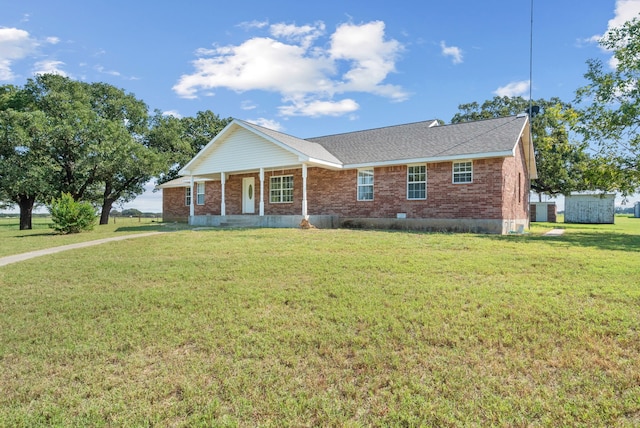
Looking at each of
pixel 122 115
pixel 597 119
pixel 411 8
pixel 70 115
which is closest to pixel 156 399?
pixel 411 8

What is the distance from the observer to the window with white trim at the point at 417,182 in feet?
52.3

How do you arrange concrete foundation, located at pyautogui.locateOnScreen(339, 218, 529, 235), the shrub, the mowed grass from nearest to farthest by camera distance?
the mowed grass
concrete foundation, located at pyautogui.locateOnScreen(339, 218, 529, 235)
the shrub

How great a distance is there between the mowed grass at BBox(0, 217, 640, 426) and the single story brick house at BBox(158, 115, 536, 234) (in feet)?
25.1

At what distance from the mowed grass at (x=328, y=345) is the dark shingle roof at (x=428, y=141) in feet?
27.4

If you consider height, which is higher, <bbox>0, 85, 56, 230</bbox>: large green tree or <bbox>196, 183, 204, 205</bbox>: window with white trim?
<bbox>0, 85, 56, 230</bbox>: large green tree

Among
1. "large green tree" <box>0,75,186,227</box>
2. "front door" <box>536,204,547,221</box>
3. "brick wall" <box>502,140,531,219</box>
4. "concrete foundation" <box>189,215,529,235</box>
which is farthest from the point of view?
"front door" <box>536,204,547,221</box>

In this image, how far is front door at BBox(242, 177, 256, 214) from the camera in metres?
21.6

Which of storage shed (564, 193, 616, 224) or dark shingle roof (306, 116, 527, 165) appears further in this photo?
storage shed (564, 193, 616, 224)

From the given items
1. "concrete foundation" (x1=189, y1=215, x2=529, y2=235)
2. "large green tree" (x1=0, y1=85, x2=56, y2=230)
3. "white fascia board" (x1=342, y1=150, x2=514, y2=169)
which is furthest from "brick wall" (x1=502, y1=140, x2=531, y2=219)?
"large green tree" (x1=0, y1=85, x2=56, y2=230)

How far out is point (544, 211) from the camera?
106ft

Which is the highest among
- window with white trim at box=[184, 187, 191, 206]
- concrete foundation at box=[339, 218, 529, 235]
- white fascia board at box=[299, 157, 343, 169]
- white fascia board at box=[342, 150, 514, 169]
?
white fascia board at box=[299, 157, 343, 169]

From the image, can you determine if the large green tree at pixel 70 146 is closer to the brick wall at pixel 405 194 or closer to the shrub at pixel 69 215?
the shrub at pixel 69 215

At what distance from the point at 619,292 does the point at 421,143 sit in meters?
12.7

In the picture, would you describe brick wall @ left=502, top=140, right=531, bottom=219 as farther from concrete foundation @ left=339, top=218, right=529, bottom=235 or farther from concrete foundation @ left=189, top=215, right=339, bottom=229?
concrete foundation @ left=189, top=215, right=339, bottom=229
